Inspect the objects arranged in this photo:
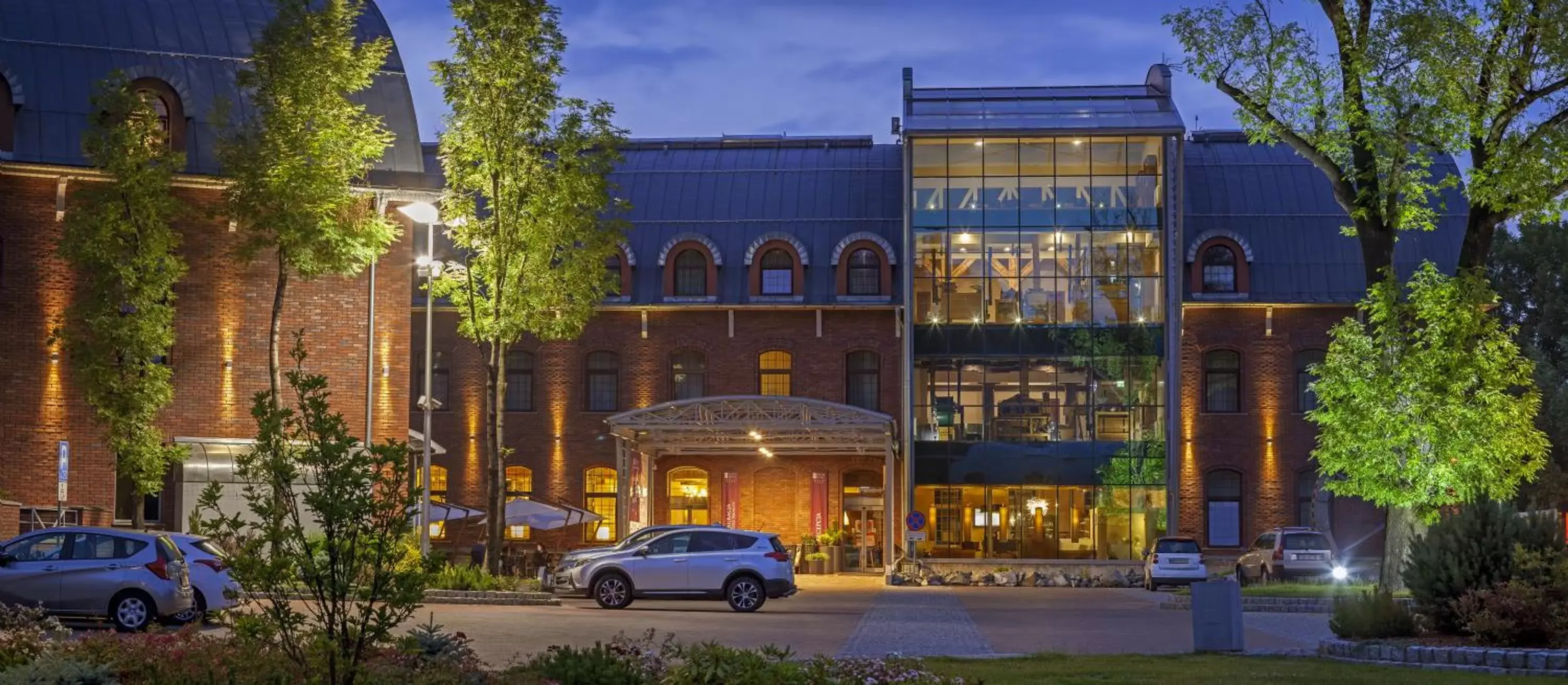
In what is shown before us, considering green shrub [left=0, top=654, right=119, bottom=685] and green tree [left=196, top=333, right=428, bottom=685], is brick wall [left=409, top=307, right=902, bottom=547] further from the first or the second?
green tree [left=196, top=333, right=428, bottom=685]

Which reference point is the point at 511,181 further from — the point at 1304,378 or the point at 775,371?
the point at 1304,378

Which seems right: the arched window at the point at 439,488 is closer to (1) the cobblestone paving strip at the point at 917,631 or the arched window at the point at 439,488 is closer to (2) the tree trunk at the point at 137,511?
(2) the tree trunk at the point at 137,511

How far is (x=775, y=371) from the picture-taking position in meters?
53.3

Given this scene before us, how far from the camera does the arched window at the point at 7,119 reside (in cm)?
3597

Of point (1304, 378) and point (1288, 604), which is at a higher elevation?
point (1304, 378)

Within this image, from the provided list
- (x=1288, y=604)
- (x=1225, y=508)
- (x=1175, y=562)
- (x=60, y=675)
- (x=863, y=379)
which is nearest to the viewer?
(x=60, y=675)

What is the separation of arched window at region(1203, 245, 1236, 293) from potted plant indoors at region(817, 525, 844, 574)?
42.2 ft

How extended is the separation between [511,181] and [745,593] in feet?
30.3

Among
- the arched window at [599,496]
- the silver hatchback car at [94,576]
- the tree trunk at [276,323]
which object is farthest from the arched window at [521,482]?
the silver hatchback car at [94,576]

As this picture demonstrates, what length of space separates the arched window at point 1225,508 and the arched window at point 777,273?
43.5 feet

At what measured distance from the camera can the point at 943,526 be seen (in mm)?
49562

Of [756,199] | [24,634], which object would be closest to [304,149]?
[24,634]

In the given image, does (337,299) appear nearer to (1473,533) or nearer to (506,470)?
(506,470)

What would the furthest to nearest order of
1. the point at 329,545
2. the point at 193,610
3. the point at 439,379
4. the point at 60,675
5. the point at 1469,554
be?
the point at 439,379
the point at 193,610
the point at 1469,554
the point at 60,675
the point at 329,545
